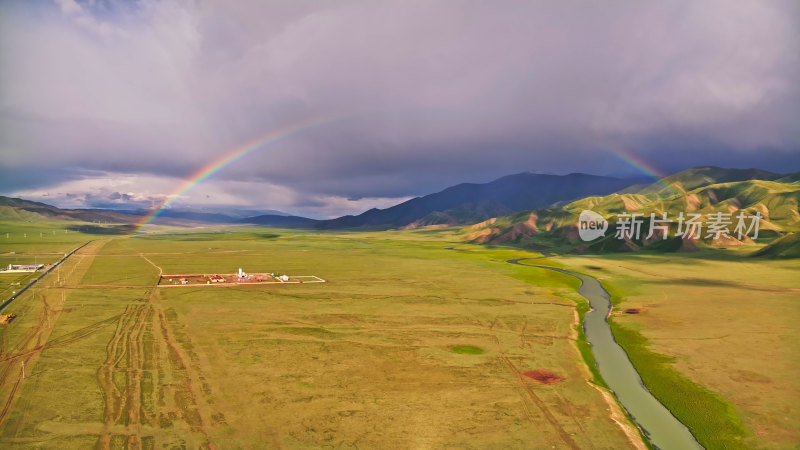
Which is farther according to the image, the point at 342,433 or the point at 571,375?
the point at 571,375

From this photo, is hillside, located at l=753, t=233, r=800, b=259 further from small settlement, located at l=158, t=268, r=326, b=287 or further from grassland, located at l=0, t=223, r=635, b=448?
small settlement, located at l=158, t=268, r=326, b=287

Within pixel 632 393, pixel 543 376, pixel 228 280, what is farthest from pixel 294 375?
pixel 228 280

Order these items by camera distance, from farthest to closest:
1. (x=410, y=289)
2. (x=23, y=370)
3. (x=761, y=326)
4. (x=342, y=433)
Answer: (x=410, y=289) → (x=761, y=326) → (x=23, y=370) → (x=342, y=433)

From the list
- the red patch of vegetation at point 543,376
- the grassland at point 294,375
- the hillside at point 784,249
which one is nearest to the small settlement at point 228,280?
the grassland at point 294,375

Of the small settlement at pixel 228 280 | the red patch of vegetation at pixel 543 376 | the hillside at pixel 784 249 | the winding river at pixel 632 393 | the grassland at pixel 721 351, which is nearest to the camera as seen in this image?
the winding river at pixel 632 393

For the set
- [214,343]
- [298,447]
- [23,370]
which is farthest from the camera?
[214,343]

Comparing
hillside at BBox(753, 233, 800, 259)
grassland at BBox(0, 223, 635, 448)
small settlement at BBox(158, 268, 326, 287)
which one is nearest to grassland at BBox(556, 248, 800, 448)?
grassland at BBox(0, 223, 635, 448)

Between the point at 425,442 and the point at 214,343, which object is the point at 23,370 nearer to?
the point at 214,343

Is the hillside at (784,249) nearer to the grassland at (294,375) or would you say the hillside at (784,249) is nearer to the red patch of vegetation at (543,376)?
the grassland at (294,375)

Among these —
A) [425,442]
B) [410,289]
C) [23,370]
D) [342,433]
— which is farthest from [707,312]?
[23,370]
